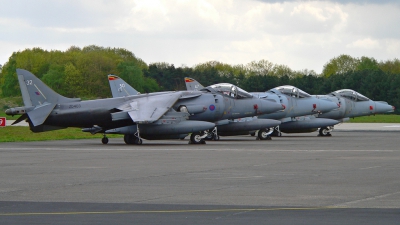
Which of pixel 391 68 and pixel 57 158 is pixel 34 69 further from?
pixel 57 158

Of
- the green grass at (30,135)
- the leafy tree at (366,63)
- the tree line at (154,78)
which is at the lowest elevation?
the green grass at (30,135)

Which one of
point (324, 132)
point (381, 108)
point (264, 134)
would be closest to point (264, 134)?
point (264, 134)

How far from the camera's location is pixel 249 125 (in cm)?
3512

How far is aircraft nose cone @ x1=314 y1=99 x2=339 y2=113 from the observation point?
132ft

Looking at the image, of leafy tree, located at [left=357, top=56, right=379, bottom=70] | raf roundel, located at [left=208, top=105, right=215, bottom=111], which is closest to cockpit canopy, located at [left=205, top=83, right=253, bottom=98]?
raf roundel, located at [left=208, top=105, right=215, bottom=111]

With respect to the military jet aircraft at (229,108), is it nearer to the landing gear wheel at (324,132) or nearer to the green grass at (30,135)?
the landing gear wheel at (324,132)

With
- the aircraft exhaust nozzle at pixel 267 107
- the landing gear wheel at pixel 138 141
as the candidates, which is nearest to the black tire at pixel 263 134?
the aircraft exhaust nozzle at pixel 267 107

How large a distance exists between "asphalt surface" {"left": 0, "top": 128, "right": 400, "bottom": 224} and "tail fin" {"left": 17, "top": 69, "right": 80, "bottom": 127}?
754 cm

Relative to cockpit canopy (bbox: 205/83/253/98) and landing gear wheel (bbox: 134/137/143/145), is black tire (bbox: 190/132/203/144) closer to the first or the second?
landing gear wheel (bbox: 134/137/143/145)

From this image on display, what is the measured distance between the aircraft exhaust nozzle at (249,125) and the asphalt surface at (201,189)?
1179 cm

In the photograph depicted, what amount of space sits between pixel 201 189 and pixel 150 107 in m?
18.1

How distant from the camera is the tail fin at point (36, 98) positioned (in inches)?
1204

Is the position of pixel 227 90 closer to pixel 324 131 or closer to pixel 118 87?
pixel 118 87

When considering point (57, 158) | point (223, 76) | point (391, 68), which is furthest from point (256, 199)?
point (391, 68)
